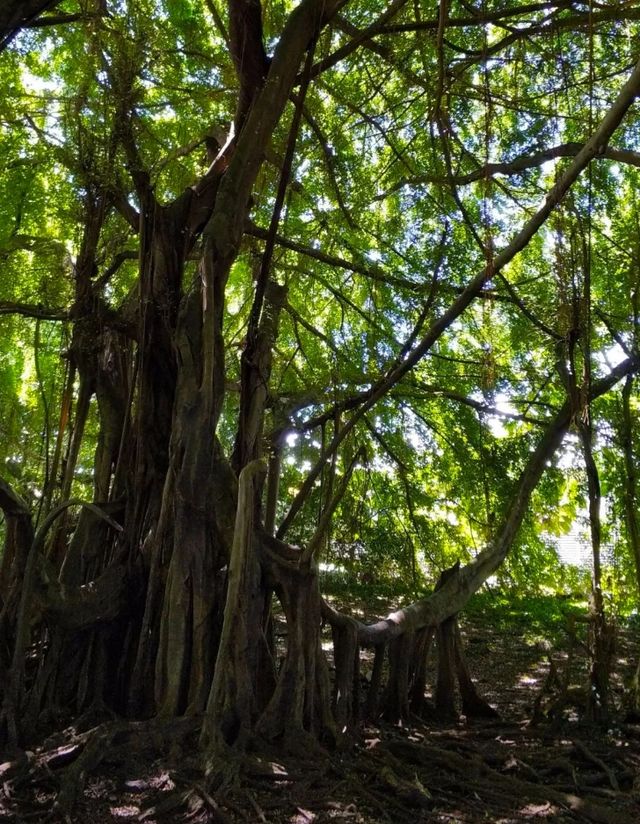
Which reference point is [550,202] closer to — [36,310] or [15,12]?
[15,12]

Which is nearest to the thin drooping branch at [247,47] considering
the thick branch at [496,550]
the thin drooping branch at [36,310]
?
the thin drooping branch at [36,310]

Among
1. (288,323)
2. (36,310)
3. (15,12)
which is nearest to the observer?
(15,12)

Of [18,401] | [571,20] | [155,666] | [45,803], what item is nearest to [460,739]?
[155,666]

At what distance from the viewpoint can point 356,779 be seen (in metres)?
3.22

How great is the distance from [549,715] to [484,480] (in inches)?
79.9

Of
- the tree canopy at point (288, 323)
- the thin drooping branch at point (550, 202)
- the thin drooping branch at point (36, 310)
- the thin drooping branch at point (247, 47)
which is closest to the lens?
the thin drooping branch at point (550, 202)

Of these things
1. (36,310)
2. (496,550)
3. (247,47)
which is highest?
(247,47)

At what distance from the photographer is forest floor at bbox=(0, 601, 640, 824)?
2.82 metres

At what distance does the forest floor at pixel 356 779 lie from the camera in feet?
9.25

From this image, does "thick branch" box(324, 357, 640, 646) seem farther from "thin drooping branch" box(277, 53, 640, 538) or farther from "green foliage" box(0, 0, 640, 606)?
"thin drooping branch" box(277, 53, 640, 538)

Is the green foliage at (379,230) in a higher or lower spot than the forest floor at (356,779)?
higher

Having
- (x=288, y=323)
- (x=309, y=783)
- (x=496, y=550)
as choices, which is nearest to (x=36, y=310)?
(x=288, y=323)

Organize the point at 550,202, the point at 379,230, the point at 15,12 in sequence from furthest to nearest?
the point at 379,230
the point at 550,202
the point at 15,12

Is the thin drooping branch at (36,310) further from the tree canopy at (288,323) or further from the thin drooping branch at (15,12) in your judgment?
the thin drooping branch at (15,12)
